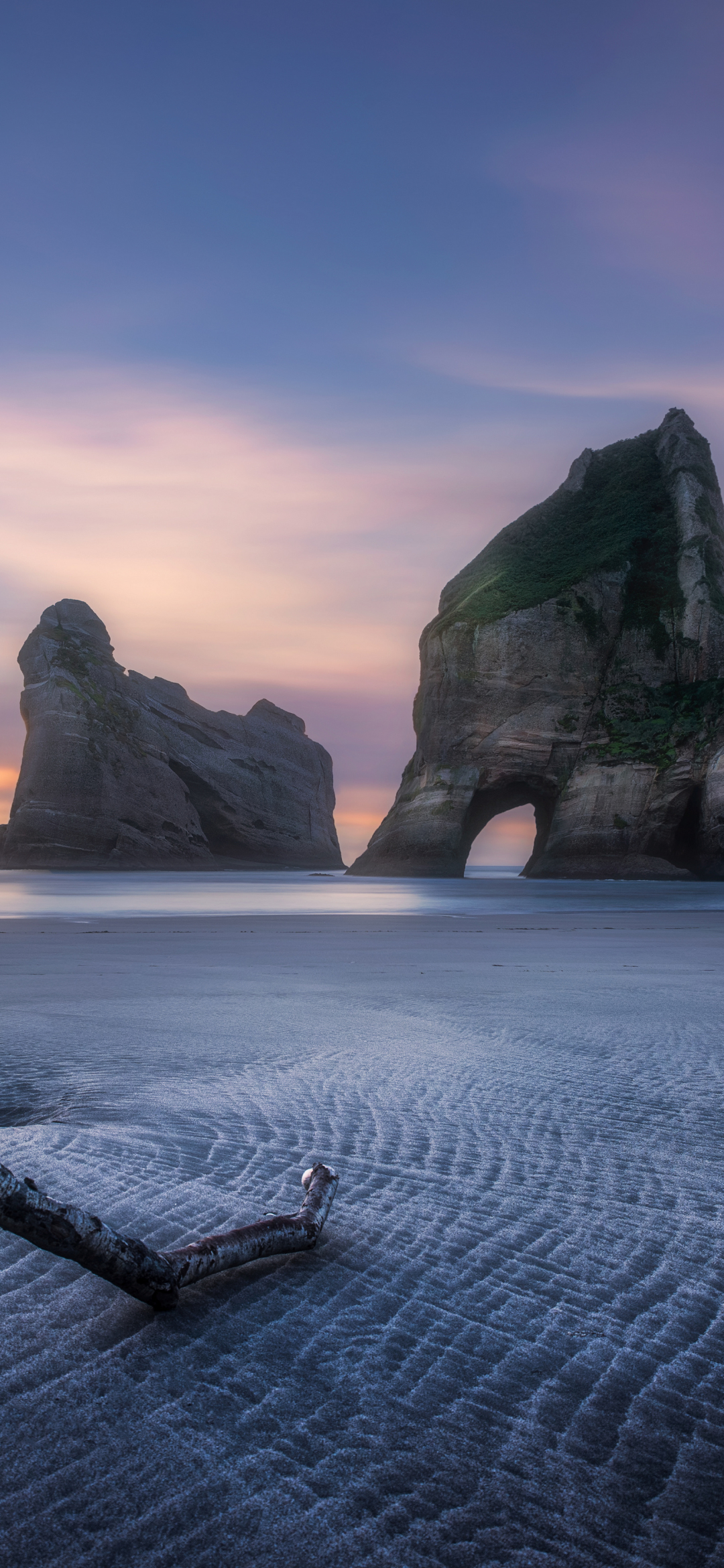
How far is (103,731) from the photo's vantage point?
221 feet

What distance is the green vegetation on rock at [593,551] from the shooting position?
4584 centimetres

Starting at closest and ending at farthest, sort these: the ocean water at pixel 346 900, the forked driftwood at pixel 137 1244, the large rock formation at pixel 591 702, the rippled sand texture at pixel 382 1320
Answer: the rippled sand texture at pixel 382 1320 → the forked driftwood at pixel 137 1244 → the ocean water at pixel 346 900 → the large rock formation at pixel 591 702

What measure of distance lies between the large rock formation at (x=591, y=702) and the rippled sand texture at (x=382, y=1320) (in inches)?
1512

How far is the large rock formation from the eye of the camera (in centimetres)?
4091

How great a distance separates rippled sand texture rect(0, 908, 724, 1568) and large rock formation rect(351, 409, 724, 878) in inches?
1512

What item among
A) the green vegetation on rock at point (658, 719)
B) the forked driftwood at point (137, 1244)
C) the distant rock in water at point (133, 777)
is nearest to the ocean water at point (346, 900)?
the green vegetation on rock at point (658, 719)

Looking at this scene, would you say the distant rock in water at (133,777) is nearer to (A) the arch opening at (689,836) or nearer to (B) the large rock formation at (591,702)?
(B) the large rock formation at (591,702)

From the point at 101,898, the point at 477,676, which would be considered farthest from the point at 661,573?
the point at 101,898

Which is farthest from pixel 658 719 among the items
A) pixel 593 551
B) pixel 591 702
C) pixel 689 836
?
pixel 593 551

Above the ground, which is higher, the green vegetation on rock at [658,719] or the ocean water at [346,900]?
the green vegetation on rock at [658,719]

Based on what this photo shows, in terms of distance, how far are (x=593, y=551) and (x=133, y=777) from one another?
127ft

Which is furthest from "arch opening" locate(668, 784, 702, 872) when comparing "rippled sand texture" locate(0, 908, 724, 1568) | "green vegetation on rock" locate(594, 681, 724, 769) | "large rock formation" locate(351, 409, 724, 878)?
"rippled sand texture" locate(0, 908, 724, 1568)

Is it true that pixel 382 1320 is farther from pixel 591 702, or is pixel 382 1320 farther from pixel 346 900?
pixel 591 702

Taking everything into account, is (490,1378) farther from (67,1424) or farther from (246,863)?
(246,863)
